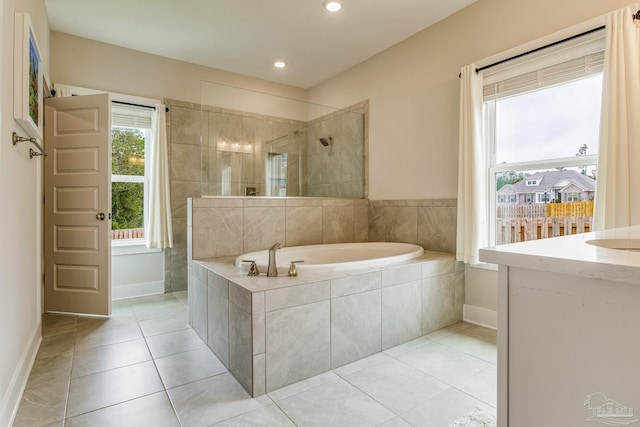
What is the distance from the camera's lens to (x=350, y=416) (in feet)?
5.14

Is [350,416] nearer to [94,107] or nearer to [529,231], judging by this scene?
[529,231]

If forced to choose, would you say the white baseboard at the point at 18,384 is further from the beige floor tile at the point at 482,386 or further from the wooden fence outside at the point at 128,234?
the beige floor tile at the point at 482,386

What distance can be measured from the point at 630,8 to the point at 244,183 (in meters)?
3.01

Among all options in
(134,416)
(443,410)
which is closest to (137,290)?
→ (134,416)

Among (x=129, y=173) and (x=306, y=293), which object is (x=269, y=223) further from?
(x=129, y=173)

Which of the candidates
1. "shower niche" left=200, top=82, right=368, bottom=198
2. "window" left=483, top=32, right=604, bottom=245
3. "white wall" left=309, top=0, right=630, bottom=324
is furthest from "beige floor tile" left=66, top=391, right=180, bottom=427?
"window" left=483, top=32, right=604, bottom=245

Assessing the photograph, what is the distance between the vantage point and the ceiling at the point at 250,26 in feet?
9.11

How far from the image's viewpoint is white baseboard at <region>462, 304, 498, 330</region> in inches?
106

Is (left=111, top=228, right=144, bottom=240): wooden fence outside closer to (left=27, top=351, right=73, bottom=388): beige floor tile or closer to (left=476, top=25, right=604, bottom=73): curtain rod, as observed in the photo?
(left=27, top=351, right=73, bottom=388): beige floor tile

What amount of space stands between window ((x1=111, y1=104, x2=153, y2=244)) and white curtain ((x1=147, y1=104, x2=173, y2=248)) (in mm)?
169

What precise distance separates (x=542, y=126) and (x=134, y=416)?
3.11m

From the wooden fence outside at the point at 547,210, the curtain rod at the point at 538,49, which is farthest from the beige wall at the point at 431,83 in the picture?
the wooden fence outside at the point at 547,210

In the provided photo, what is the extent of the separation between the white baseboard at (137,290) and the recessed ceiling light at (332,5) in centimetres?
327

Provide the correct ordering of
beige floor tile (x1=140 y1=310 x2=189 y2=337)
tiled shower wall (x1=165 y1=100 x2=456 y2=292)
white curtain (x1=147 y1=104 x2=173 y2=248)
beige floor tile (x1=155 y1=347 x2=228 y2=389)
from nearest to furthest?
1. beige floor tile (x1=155 y1=347 x2=228 y2=389)
2. beige floor tile (x1=140 y1=310 x2=189 y2=337)
3. tiled shower wall (x1=165 y1=100 x2=456 y2=292)
4. white curtain (x1=147 y1=104 x2=173 y2=248)
